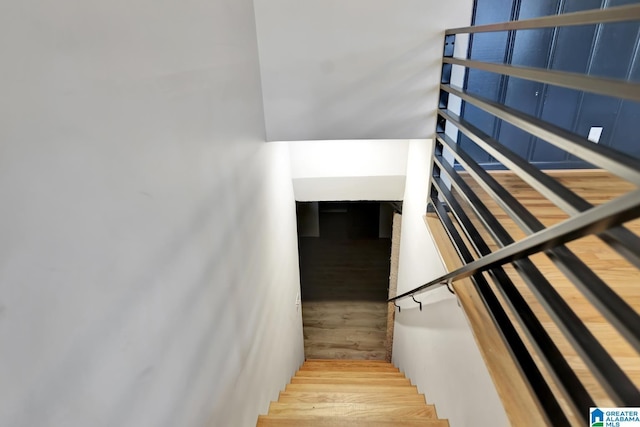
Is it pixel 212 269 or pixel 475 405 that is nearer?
pixel 212 269

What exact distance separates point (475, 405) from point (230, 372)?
1.06 metres

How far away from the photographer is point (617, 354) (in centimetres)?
121

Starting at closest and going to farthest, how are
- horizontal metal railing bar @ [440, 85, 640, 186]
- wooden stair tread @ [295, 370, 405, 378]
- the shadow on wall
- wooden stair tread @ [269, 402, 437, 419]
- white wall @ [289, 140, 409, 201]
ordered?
horizontal metal railing bar @ [440, 85, 640, 186] → the shadow on wall → wooden stair tread @ [269, 402, 437, 419] → wooden stair tread @ [295, 370, 405, 378] → white wall @ [289, 140, 409, 201]

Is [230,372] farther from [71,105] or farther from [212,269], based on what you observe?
[71,105]

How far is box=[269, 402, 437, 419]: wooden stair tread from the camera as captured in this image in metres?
2.14

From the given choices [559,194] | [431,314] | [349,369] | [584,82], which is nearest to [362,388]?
[431,314]

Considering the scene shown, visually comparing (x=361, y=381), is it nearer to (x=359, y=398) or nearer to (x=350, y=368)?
(x=359, y=398)

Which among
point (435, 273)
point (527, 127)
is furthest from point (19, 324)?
point (435, 273)

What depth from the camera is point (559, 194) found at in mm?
922

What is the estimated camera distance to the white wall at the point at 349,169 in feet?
11.5

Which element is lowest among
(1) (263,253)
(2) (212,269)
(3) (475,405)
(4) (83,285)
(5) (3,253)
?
(3) (475,405)

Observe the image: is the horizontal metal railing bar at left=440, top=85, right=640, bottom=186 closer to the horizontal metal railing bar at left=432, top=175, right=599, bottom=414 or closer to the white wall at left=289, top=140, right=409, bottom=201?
the horizontal metal railing bar at left=432, top=175, right=599, bottom=414

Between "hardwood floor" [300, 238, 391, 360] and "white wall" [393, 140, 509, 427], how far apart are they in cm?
101

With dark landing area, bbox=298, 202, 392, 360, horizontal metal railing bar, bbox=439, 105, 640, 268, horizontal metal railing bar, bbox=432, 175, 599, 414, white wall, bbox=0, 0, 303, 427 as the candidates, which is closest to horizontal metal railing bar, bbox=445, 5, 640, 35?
horizontal metal railing bar, bbox=439, 105, 640, 268
